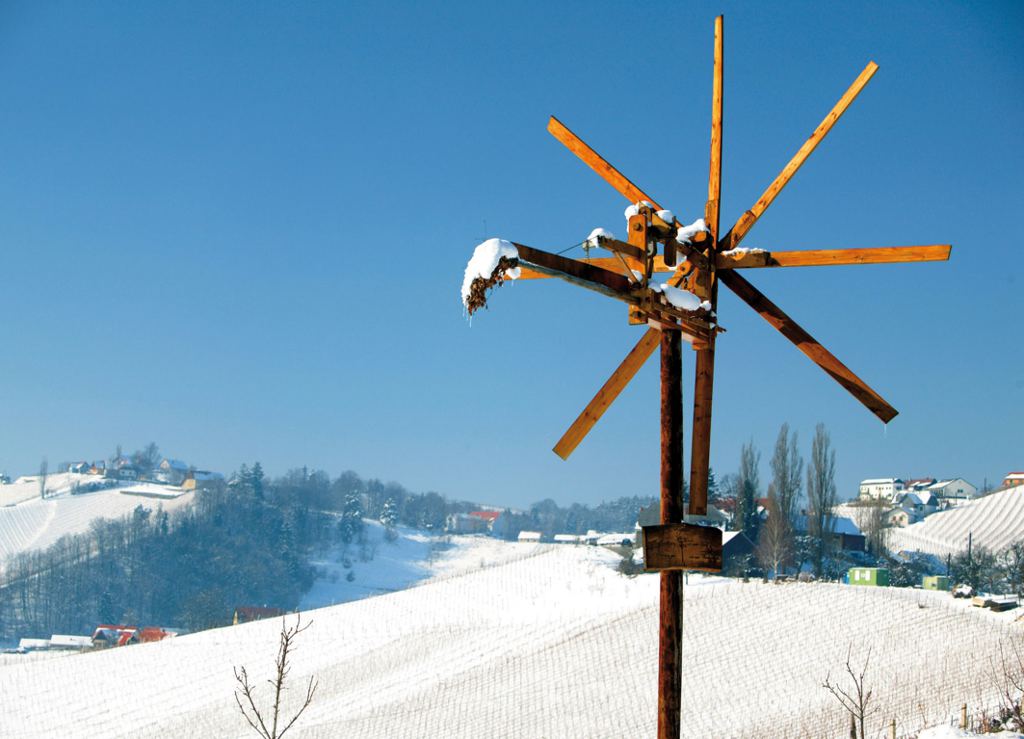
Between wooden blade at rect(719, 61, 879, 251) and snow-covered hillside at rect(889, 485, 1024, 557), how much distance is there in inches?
3238

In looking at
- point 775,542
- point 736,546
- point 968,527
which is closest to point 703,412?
point 775,542

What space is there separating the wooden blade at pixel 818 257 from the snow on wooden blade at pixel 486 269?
167 cm

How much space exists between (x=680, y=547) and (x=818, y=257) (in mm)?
1955

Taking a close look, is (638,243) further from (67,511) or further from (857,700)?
(67,511)

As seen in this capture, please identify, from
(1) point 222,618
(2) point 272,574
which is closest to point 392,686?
(1) point 222,618

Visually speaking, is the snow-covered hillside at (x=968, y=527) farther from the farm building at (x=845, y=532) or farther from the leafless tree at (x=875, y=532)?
the farm building at (x=845, y=532)

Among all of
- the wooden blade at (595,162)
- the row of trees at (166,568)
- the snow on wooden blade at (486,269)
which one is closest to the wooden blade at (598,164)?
the wooden blade at (595,162)

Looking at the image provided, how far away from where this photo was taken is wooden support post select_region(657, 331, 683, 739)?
5.26m

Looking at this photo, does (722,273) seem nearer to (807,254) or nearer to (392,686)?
(807,254)

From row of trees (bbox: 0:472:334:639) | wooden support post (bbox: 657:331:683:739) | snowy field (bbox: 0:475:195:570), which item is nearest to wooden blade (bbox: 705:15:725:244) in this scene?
wooden support post (bbox: 657:331:683:739)

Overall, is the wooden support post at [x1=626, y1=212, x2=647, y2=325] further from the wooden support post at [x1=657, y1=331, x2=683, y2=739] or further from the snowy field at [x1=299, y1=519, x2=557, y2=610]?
the snowy field at [x1=299, y1=519, x2=557, y2=610]

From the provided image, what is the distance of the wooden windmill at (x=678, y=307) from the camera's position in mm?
5074

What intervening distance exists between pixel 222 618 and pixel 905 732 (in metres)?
99.0

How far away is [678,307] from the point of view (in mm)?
5148
